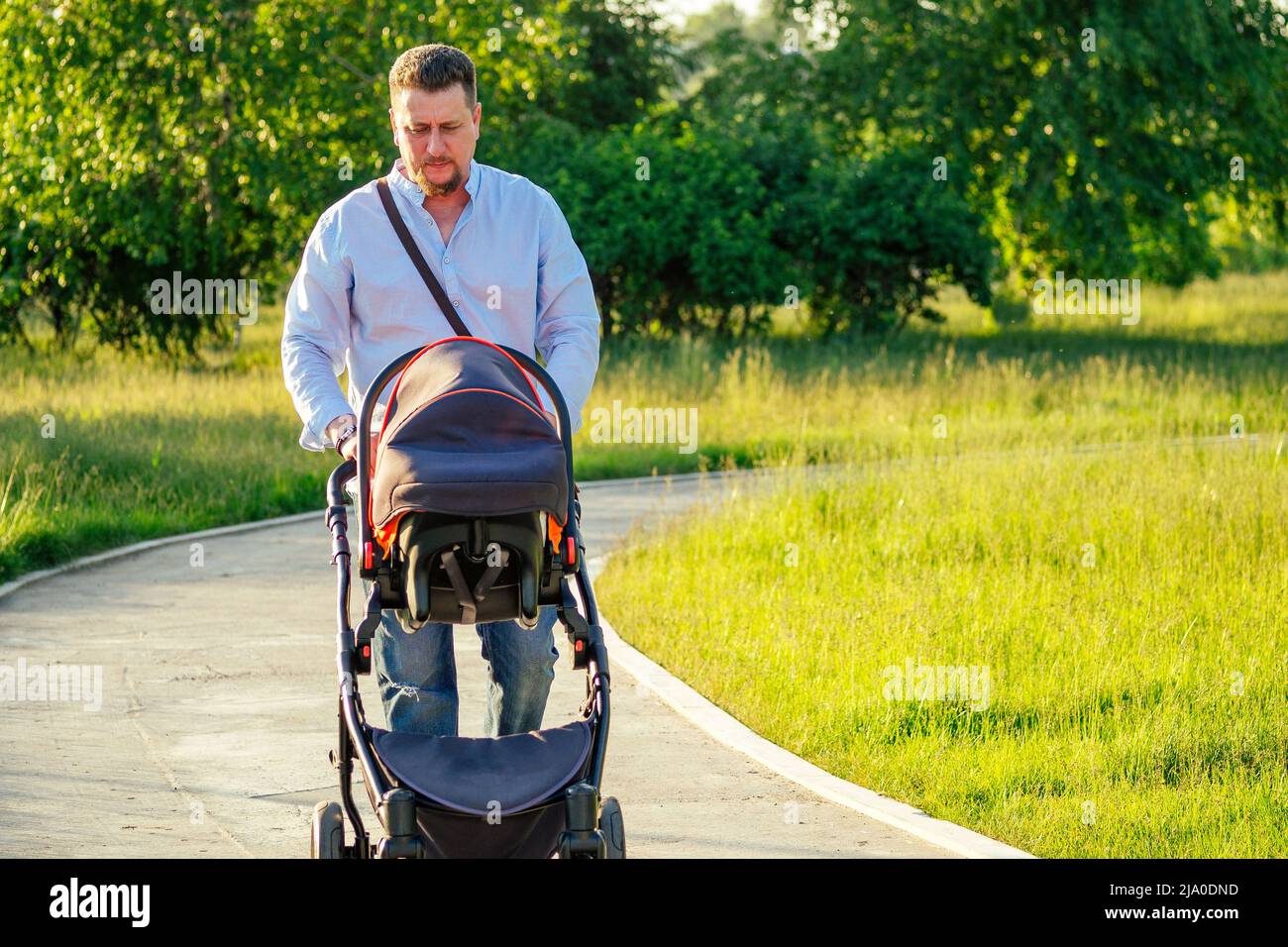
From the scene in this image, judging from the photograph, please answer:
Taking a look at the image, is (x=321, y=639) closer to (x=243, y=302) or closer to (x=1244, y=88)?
(x=243, y=302)

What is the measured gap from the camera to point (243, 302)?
27922 millimetres

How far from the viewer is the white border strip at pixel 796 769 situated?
234 inches

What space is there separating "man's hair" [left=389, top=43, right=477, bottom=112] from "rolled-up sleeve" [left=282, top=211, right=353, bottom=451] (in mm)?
420

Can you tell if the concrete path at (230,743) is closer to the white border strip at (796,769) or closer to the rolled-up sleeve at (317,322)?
the white border strip at (796,769)

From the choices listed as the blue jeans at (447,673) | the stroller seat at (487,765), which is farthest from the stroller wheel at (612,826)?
the blue jeans at (447,673)

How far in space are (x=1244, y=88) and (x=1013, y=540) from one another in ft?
84.6

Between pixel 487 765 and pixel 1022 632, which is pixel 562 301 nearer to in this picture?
pixel 487 765

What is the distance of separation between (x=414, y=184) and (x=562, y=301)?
505 millimetres

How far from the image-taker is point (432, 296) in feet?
15.9

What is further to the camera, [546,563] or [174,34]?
[174,34]

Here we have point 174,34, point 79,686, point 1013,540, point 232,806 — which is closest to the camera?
point 232,806

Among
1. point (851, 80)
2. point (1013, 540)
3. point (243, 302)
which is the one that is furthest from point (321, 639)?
point (851, 80)

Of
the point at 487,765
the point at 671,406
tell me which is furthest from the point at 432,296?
the point at 671,406

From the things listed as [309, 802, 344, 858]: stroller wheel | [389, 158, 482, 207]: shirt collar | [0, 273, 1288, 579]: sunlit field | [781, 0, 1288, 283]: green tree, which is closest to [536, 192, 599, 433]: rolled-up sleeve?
[389, 158, 482, 207]: shirt collar
